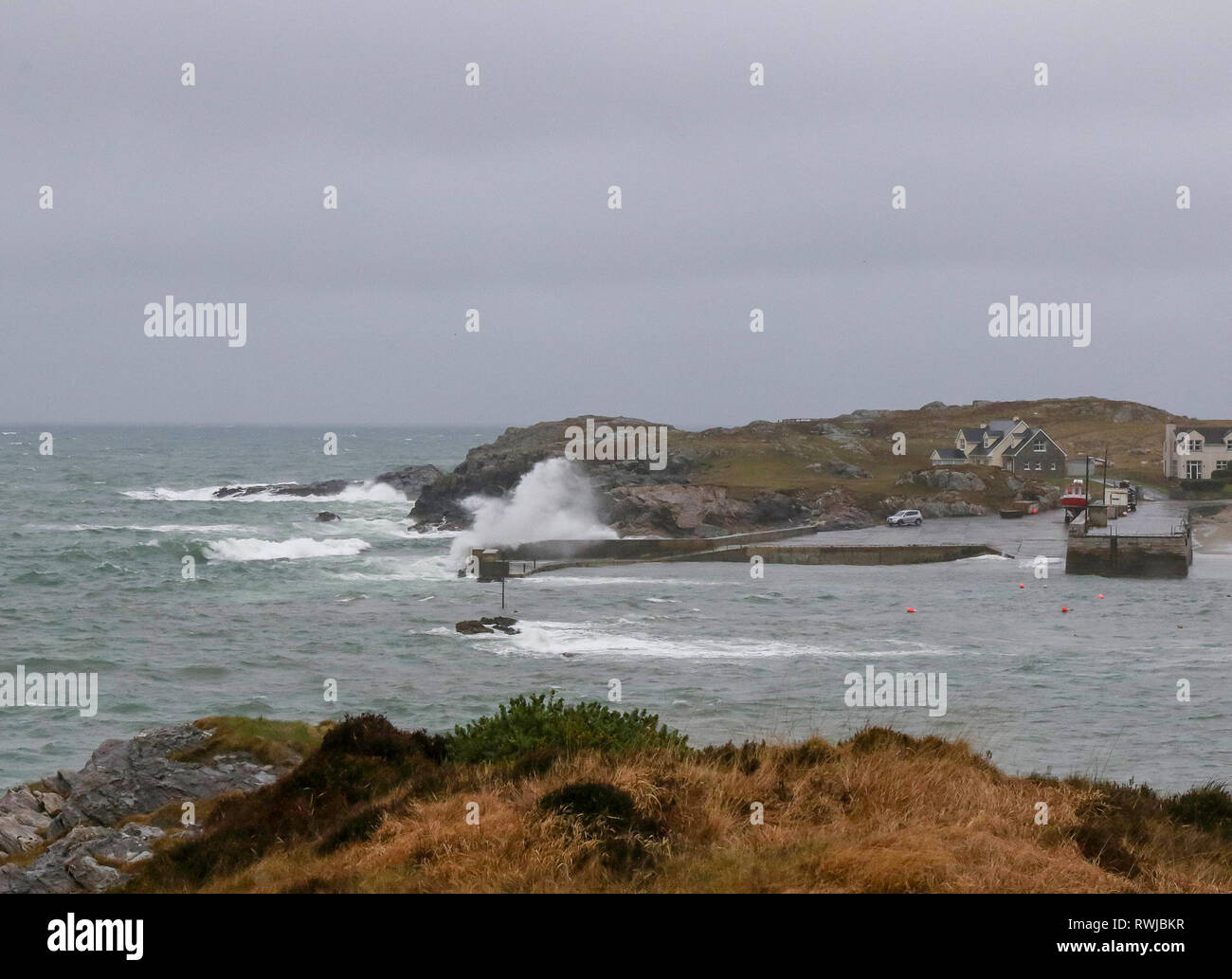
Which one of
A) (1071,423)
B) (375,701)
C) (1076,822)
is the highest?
(1071,423)

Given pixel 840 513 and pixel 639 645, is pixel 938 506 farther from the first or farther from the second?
pixel 639 645

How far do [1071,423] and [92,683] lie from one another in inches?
5587

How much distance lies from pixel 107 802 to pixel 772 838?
1351 cm

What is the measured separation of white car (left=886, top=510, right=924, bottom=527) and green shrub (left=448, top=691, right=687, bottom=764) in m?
77.2

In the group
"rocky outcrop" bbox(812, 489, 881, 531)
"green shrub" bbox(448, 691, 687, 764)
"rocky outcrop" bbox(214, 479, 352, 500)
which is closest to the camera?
"green shrub" bbox(448, 691, 687, 764)

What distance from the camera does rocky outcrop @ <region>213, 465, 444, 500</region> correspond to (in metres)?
125

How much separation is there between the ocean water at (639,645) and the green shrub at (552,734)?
601 cm

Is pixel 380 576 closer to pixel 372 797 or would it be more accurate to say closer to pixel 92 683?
pixel 92 683

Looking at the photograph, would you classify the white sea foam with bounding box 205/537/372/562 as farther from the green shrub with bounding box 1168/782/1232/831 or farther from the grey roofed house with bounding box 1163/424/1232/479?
the grey roofed house with bounding box 1163/424/1232/479

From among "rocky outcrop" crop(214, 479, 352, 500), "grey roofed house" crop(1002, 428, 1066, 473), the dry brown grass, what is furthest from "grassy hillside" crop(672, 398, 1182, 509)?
the dry brown grass

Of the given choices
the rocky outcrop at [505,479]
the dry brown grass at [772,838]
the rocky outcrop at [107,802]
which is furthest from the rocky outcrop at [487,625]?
the rocky outcrop at [505,479]

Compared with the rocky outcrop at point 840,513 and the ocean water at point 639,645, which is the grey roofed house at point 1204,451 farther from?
the ocean water at point 639,645

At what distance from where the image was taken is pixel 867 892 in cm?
967
